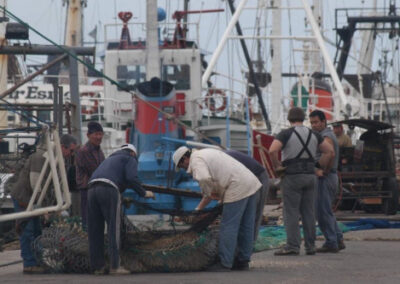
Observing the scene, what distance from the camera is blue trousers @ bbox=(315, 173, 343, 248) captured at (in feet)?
43.9

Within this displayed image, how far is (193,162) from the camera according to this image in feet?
36.4

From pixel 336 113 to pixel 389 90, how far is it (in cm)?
3226

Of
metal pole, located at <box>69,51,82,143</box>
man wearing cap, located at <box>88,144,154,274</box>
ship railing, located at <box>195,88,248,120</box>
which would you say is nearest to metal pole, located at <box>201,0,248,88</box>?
ship railing, located at <box>195,88,248,120</box>

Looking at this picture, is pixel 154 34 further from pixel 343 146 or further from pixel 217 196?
pixel 217 196

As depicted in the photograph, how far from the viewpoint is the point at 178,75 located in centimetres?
2583

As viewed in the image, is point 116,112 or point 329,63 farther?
point 329,63

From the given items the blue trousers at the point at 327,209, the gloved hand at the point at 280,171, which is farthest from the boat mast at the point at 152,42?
the gloved hand at the point at 280,171

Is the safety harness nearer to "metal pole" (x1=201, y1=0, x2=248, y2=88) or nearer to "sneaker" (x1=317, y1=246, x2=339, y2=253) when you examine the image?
"sneaker" (x1=317, y1=246, x2=339, y2=253)

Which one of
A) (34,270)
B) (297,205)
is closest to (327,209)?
(297,205)

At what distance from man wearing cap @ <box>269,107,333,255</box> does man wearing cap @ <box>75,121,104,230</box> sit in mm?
2032

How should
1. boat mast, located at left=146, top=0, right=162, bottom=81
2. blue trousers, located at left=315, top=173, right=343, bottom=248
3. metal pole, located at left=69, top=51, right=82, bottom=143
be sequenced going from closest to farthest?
blue trousers, located at left=315, top=173, right=343, bottom=248
metal pole, located at left=69, top=51, right=82, bottom=143
boat mast, located at left=146, top=0, right=162, bottom=81

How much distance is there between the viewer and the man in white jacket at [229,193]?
1120 cm

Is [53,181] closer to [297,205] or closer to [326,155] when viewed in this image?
[297,205]

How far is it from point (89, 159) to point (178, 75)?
44.9 ft
